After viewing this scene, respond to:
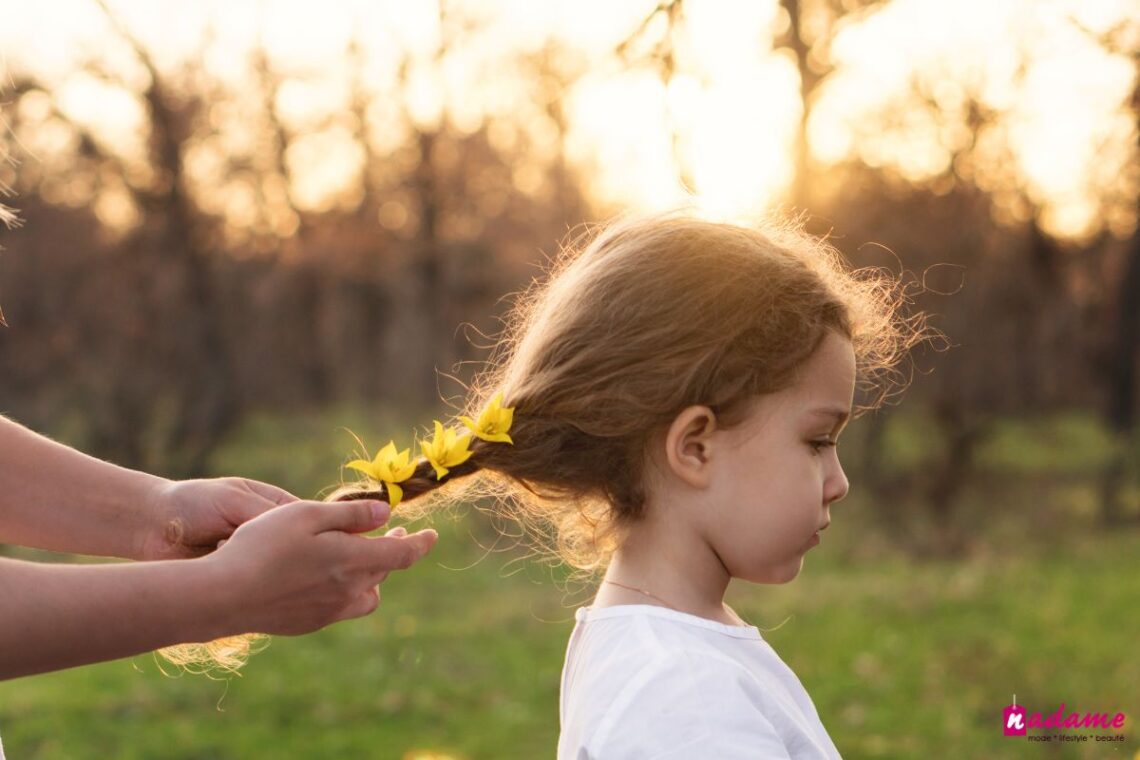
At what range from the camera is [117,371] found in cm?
1634

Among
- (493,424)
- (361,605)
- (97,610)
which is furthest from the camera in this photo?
(493,424)

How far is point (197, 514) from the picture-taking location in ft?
6.48

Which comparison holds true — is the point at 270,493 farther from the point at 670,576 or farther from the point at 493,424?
the point at 670,576

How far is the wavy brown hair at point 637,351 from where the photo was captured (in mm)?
1893

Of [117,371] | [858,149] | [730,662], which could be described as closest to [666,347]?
[730,662]

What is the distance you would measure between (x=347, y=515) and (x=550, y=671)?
5.53 m

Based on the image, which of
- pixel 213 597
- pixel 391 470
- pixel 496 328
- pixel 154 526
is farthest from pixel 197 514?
pixel 496 328

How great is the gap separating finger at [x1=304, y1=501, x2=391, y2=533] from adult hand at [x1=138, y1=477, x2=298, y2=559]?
11.2 inches

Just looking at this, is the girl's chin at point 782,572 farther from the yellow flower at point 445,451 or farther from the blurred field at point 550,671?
the blurred field at point 550,671

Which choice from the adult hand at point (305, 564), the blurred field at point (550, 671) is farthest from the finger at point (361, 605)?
the blurred field at point (550, 671)

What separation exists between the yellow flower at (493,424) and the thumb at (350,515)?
8.9 inches

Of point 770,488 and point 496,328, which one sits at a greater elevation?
point 496,328

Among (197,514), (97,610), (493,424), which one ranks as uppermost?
(493,424)

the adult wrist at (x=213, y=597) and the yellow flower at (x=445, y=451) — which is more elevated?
the yellow flower at (x=445, y=451)
